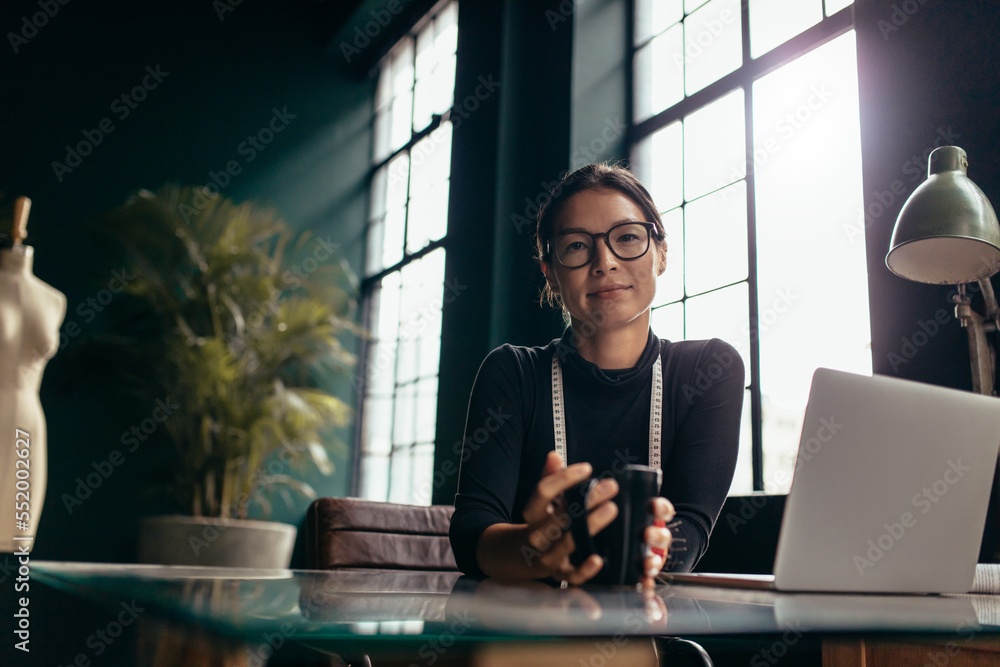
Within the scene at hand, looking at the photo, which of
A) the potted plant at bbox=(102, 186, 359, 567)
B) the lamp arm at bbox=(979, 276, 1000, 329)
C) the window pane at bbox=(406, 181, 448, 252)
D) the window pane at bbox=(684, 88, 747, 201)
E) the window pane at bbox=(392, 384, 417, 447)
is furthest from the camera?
the window pane at bbox=(392, 384, 417, 447)

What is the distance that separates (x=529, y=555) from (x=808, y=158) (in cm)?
260

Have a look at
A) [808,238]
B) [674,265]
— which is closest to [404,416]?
[674,265]

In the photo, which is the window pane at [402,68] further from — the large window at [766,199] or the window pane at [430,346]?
the large window at [766,199]

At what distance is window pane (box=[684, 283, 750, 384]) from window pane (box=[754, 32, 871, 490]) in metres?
0.08

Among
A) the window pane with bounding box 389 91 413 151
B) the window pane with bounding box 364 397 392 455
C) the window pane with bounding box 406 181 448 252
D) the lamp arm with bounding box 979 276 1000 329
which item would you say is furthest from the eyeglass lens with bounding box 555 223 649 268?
the window pane with bounding box 389 91 413 151

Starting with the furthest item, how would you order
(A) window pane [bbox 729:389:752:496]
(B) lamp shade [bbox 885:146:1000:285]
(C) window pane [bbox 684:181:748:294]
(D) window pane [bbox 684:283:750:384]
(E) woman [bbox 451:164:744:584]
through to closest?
(C) window pane [bbox 684:181:748:294] → (D) window pane [bbox 684:283:750:384] → (A) window pane [bbox 729:389:752:496] → (B) lamp shade [bbox 885:146:1000:285] → (E) woman [bbox 451:164:744:584]

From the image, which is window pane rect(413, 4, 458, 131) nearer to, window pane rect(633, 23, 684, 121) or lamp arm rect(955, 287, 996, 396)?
window pane rect(633, 23, 684, 121)

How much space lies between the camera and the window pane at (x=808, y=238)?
282 centimetres

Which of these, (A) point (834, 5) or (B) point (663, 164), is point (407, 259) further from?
(A) point (834, 5)

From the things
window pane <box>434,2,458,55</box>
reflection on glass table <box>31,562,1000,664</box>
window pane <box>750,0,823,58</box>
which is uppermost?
window pane <box>434,2,458,55</box>

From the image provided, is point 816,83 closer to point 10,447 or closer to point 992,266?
point 992,266

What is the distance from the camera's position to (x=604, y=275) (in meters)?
1.49

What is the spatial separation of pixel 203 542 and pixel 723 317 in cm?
333

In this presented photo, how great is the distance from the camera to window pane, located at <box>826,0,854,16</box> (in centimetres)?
306
